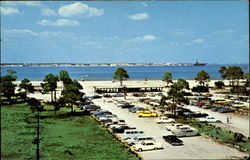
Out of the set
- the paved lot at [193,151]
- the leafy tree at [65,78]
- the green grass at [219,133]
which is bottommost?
the paved lot at [193,151]

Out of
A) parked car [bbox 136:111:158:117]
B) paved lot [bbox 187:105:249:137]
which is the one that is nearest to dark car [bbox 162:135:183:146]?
paved lot [bbox 187:105:249:137]

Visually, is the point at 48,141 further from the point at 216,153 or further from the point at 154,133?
the point at 216,153

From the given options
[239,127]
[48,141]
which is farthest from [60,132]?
[239,127]

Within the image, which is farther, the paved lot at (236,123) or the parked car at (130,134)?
the paved lot at (236,123)

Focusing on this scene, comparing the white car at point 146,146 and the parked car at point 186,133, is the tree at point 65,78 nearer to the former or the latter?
the parked car at point 186,133

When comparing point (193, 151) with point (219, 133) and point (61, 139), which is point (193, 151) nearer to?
point (219, 133)

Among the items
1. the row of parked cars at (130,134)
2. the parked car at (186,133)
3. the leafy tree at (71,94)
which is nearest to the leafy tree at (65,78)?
the leafy tree at (71,94)

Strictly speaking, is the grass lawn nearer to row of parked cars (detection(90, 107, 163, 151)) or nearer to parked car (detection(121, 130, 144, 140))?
row of parked cars (detection(90, 107, 163, 151))
